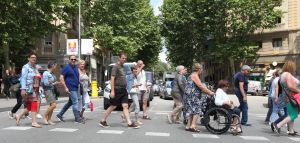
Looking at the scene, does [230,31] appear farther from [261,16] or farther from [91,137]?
[91,137]

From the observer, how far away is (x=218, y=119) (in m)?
11.4

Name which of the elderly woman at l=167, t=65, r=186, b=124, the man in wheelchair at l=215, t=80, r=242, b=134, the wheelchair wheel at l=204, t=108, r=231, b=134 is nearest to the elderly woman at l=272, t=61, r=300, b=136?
the man in wheelchair at l=215, t=80, r=242, b=134

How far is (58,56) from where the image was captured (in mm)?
47281

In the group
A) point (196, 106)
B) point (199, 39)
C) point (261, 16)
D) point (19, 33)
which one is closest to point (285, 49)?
point (261, 16)

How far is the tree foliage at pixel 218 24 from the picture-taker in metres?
49.1

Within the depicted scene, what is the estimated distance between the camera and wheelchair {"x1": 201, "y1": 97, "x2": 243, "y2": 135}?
37.0 ft

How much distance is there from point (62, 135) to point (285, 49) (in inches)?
1726

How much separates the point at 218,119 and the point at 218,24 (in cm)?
3951

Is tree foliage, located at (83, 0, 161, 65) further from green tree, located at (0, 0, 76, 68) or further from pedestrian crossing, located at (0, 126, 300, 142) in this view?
pedestrian crossing, located at (0, 126, 300, 142)

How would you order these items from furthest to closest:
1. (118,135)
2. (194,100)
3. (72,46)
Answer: (72,46) → (194,100) → (118,135)

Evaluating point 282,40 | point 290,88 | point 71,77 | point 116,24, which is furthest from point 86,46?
point 290,88

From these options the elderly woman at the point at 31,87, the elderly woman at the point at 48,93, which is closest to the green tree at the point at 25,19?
the elderly woman at the point at 48,93

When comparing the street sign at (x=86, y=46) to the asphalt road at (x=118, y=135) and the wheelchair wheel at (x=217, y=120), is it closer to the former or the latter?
the asphalt road at (x=118, y=135)

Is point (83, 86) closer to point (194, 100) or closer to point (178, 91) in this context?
point (178, 91)
